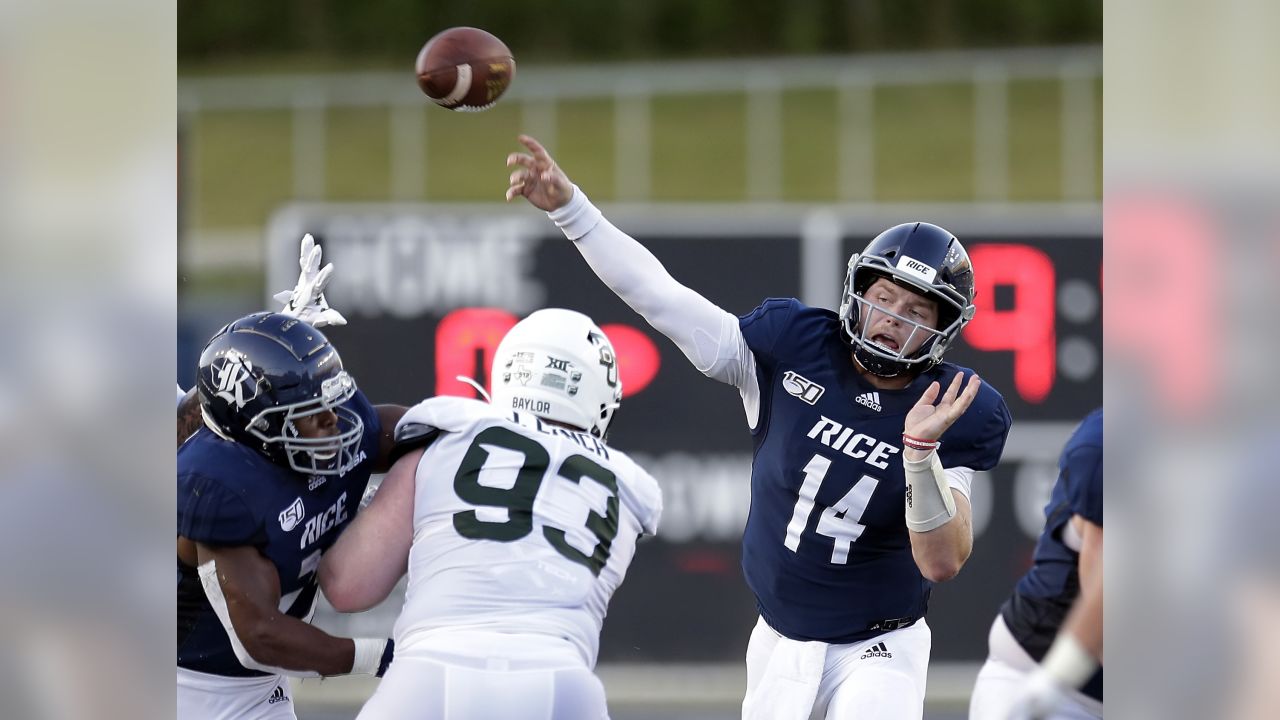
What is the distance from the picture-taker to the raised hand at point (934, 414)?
3.32 meters

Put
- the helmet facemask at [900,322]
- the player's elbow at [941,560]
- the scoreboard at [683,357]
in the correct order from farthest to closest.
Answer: the scoreboard at [683,357] → the helmet facemask at [900,322] → the player's elbow at [941,560]

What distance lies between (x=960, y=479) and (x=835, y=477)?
0.32 m

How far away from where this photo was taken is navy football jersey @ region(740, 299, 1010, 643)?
3.75 m

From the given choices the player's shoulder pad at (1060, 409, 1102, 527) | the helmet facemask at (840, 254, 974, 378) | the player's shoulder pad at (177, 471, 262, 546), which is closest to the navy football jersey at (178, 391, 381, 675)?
the player's shoulder pad at (177, 471, 262, 546)

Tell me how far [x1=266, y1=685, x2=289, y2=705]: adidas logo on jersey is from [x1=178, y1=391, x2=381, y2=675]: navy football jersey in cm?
14

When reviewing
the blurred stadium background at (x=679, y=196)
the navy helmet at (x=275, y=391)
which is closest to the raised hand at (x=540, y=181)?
the navy helmet at (x=275, y=391)

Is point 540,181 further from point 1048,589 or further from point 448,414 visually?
point 1048,589

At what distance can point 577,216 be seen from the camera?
12.4ft

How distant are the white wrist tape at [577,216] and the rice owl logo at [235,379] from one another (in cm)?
91

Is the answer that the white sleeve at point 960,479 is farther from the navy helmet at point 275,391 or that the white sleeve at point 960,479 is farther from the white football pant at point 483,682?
the navy helmet at point 275,391
